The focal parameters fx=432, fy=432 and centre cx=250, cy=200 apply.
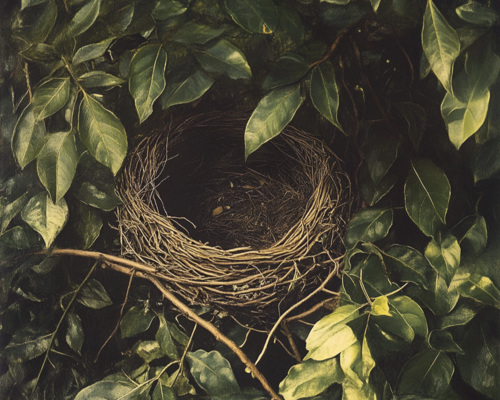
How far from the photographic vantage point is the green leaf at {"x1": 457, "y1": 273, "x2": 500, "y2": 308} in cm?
57

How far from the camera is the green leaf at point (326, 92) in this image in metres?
0.59

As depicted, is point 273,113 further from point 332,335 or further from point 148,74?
point 332,335

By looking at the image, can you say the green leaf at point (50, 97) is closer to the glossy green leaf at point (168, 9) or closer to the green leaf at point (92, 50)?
the green leaf at point (92, 50)

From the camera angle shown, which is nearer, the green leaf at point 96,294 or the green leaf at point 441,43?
the green leaf at point 441,43

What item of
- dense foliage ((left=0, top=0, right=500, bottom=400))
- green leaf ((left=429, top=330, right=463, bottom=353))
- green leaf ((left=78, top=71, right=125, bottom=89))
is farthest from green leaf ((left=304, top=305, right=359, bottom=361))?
green leaf ((left=78, top=71, right=125, bottom=89))

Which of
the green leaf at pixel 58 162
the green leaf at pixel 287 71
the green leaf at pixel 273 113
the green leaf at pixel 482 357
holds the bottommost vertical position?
the green leaf at pixel 482 357

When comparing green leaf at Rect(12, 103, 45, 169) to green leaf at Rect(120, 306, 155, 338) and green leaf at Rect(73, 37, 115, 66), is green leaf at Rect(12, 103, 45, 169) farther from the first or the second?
green leaf at Rect(120, 306, 155, 338)

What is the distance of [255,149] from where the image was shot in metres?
0.61

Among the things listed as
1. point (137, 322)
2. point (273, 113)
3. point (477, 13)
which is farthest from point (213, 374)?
point (477, 13)

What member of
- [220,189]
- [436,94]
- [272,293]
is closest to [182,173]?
[220,189]

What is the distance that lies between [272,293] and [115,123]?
0.34 meters

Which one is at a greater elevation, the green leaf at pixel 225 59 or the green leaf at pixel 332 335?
the green leaf at pixel 225 59

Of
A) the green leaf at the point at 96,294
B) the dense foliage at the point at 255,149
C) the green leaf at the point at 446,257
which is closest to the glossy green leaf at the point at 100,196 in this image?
the dense foliage at the point at 255,149

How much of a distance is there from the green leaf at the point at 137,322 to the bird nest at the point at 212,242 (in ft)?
0.20
